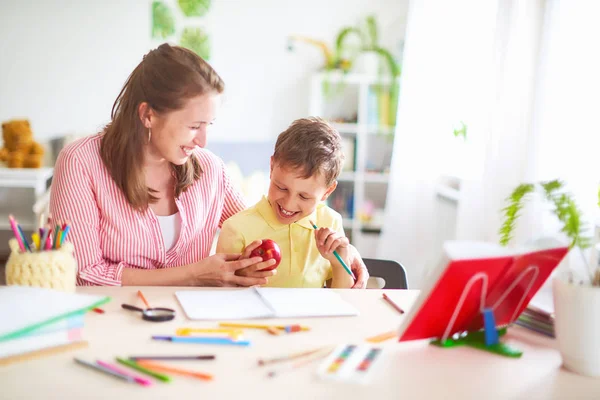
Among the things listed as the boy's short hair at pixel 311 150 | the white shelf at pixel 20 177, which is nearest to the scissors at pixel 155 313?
the boy's short hair at pixel 311 150

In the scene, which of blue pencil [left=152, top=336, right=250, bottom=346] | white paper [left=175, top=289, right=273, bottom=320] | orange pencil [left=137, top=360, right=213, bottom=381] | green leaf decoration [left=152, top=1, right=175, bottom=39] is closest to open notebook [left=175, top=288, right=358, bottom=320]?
white paper [left=175, top=289, right=273, bottom=320]

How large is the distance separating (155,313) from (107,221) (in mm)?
505

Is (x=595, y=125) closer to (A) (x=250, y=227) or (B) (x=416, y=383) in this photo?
(A) (x=250, y=227)

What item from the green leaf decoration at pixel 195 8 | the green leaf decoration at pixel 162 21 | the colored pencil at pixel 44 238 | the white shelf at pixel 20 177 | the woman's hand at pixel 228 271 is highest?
the green leaf decoration at pixel 195 8

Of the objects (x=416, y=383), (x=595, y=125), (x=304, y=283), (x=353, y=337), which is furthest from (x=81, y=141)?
(x=595, y=125)

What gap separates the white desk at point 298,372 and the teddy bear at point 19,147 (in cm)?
341

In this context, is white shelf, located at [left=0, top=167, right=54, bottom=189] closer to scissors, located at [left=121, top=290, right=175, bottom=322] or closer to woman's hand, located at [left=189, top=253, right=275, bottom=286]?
woman's hand, located at [left=189, top=253, right=275, bottom=286]

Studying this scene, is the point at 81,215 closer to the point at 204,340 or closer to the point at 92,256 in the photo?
the point at 92,256

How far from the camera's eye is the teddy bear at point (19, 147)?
4242mm

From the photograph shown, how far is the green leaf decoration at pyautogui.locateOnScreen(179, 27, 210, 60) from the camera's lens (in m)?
4.74

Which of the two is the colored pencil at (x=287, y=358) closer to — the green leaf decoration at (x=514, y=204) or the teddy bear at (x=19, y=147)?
the green leaf decoration at (x=514, y=204)

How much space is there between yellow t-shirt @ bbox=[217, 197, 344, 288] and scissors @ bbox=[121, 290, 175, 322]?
0.49m

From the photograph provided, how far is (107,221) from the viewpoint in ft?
5.36

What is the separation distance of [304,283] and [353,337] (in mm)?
557
